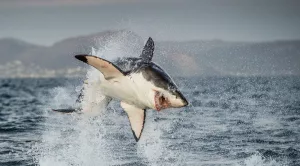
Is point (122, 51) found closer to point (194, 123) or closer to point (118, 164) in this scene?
point (118, 164)

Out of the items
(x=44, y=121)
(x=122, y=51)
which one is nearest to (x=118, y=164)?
(x=122, y=51)

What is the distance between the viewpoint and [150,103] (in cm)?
745

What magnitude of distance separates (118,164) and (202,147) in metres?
3.47

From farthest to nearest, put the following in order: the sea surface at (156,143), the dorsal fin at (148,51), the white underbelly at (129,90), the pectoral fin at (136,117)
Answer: the sea surface at (156,143) → the dorsal fin at (148,51) → the pectoral fin at (136,117) → the white underbelly at (129,90)

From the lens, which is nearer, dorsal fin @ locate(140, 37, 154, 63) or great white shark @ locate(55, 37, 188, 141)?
great white shark @ locate(55, 37, 188, 141)

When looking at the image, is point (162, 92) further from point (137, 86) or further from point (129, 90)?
point (129, 90)

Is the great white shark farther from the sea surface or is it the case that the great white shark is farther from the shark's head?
the sea surface

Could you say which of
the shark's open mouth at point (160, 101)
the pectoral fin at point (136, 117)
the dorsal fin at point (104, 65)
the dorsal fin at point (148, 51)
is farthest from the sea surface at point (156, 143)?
the shark's open mouth at point (160, 101)

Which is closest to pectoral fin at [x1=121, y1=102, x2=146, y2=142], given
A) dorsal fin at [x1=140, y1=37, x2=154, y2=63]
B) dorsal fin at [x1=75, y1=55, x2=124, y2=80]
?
dorsal fin at [x1=75, y1=55, x2=124, y2=80]

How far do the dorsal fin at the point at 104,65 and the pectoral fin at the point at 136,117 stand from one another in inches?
27.2

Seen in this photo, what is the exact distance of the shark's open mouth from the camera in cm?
721

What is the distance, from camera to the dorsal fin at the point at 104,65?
7750 millimetres

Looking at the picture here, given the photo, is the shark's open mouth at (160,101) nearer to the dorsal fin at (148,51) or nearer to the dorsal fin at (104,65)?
the dorsal fin at (104,65)

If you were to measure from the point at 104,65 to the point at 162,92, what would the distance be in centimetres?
123
